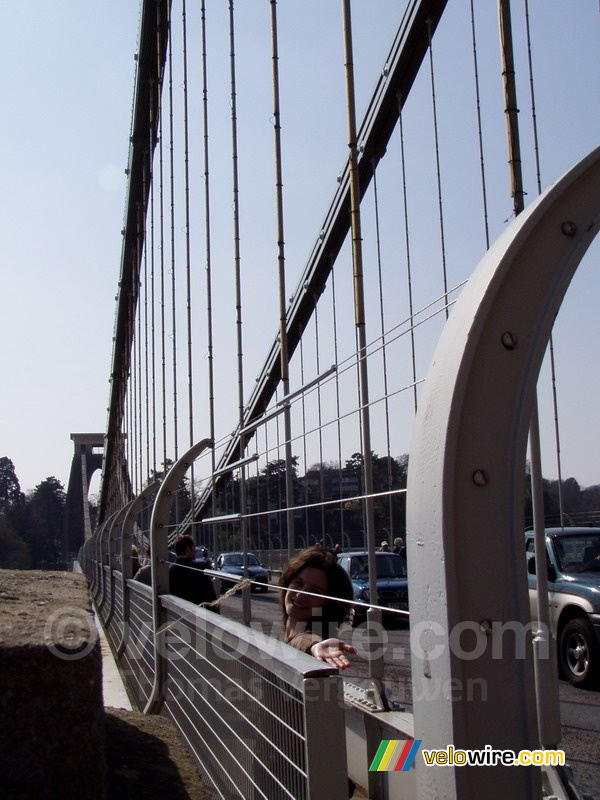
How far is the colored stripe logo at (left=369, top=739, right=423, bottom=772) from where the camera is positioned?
1240 millimetres

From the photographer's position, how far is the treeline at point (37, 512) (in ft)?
175

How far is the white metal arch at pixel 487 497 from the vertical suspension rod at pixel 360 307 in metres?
0.38

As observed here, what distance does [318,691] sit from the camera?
1238 mm

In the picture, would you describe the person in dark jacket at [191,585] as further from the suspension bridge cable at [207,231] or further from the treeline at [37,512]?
the treeline at [37,512]

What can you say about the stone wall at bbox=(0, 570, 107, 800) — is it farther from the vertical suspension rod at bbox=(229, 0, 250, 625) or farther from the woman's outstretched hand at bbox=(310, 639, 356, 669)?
the vertical suspension rod at bbox=(229, 0, 250, 625)

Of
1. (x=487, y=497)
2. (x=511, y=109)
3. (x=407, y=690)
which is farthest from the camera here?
(x=511, y=109)

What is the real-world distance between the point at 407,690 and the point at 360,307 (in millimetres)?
1038

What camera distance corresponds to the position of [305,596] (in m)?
1.92

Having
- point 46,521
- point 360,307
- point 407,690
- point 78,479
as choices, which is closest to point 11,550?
point 78,479

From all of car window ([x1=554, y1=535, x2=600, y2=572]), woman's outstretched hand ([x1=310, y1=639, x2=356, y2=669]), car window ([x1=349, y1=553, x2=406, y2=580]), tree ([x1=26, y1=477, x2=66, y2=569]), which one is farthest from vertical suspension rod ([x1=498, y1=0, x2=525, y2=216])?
tree ([x1=26, y1=477, x2=66, y2=569])

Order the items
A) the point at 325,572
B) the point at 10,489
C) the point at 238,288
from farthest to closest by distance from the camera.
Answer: the point at 10,489, the point at 238,288, the point at 325,572

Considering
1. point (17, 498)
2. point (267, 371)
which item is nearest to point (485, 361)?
point (267, 371)

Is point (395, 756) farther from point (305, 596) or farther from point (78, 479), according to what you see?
point (78, 479)

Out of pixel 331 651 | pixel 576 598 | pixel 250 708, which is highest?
pixel 331 651
